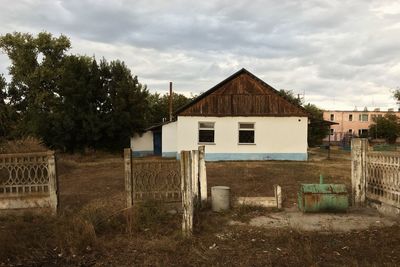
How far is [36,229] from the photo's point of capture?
6719 mm

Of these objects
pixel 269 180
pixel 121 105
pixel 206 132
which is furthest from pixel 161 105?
pixel 269 180

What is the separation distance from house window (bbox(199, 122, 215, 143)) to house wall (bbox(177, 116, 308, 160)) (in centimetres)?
26

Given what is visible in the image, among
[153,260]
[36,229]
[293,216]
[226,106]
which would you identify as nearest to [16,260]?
[36,229]

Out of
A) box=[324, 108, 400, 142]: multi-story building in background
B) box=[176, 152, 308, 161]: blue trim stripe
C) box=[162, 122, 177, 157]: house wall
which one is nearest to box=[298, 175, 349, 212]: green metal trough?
box=[176, 152, 308, 161]: blue trim stripe

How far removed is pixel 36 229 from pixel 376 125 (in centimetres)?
5584

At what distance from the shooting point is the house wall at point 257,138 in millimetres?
22141

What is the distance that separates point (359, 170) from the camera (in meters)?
9.00

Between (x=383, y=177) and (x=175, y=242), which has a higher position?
(x=383, y=177)

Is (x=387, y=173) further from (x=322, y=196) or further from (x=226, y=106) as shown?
(x=226, y=106)

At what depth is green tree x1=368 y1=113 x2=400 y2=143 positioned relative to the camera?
173 ft

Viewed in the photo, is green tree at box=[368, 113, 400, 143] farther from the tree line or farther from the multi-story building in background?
the tree line

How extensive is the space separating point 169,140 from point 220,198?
17.2 metres

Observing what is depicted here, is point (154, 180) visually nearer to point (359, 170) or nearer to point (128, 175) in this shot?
point (128, 175)

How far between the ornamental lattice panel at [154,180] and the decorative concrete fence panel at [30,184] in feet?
5.31
